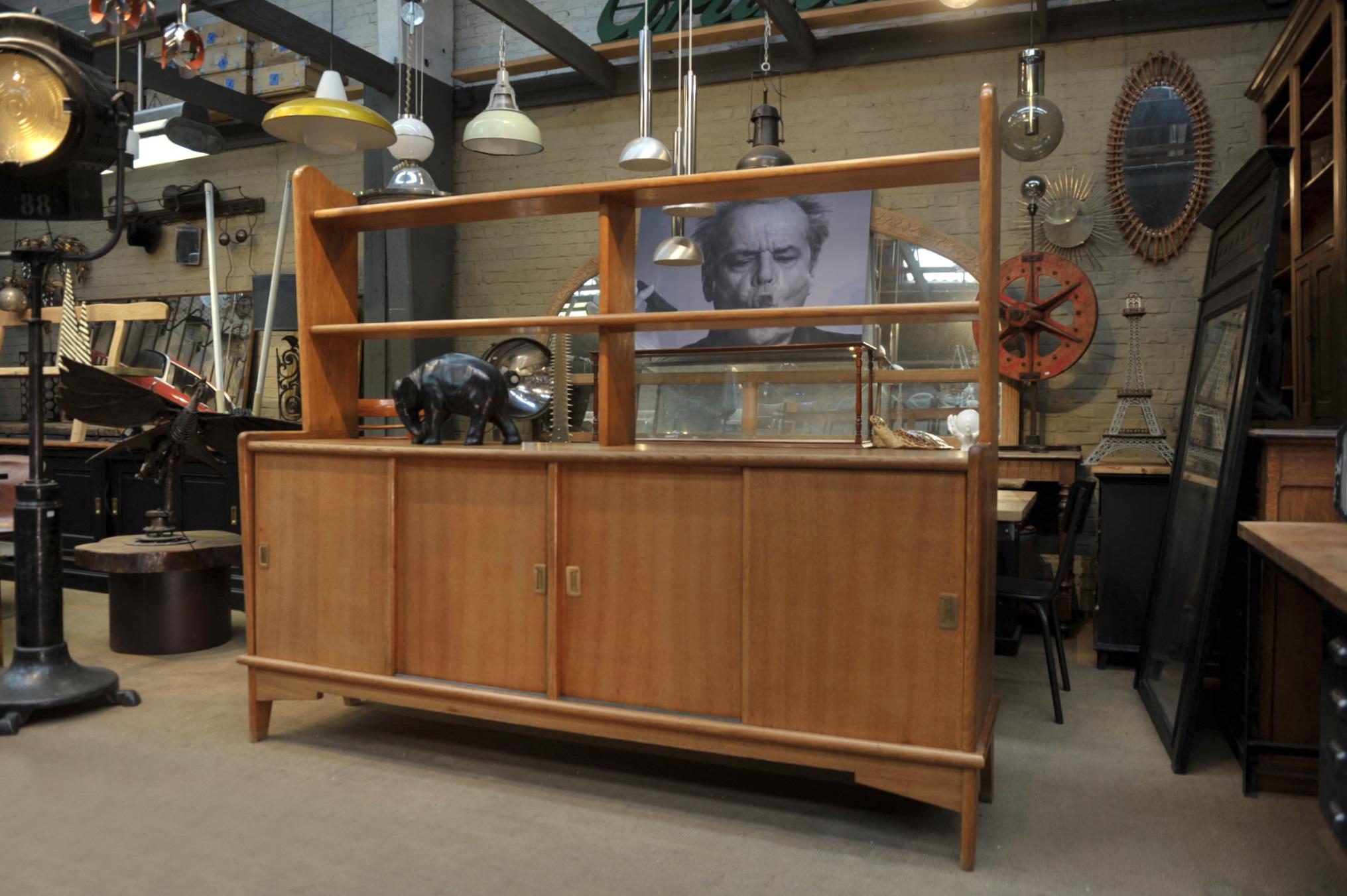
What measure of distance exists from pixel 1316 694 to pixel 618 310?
2.34m

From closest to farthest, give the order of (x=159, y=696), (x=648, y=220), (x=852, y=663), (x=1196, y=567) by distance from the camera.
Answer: (x=852, y=663)
(x=1196, y=567)
(x=159, y=696)
(x=648, y=220)

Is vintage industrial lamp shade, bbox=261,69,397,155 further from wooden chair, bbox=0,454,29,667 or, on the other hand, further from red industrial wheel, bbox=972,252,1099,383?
red industrial wheel, bbox=972,252,1099,383

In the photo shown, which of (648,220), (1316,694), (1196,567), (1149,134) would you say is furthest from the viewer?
(648,220)

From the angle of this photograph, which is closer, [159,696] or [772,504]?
[772,504]

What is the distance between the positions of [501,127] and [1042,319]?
3.03 metres

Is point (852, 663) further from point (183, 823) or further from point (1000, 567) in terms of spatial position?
→ point (1000, 567)

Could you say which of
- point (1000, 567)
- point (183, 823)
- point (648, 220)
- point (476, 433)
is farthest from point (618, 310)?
point (648, 220)

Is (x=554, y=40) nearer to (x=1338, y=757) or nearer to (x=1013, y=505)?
(x=1013, y=505)

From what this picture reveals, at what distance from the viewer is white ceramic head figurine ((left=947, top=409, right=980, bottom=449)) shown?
419cm

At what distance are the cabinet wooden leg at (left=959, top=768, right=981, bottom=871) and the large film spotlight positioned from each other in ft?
11.5

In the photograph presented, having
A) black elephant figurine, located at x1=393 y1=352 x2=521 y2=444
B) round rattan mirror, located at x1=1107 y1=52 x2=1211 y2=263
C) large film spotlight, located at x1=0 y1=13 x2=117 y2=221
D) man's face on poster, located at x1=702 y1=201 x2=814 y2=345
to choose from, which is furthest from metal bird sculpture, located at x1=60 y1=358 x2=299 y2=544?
round rattan mirror, located at x1=1107 y1=52 x2=1211 y2=263

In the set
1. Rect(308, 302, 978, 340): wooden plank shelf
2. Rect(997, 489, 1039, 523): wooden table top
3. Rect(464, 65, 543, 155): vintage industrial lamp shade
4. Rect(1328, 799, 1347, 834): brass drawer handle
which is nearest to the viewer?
Rect(1328, 799, 1347, 834): brass drawer handle

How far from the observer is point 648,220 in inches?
261

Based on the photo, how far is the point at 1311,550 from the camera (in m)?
2.10
